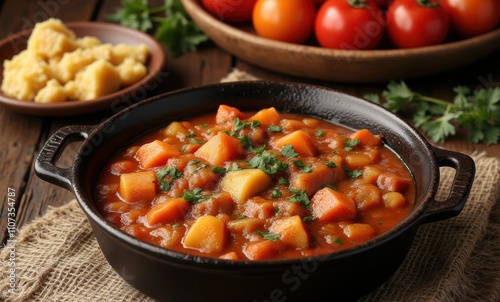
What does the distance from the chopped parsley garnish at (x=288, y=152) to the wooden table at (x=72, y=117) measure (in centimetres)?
145

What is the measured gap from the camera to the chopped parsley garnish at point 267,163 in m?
3.33

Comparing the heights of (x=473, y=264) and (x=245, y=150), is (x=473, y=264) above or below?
below

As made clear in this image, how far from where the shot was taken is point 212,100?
406cm

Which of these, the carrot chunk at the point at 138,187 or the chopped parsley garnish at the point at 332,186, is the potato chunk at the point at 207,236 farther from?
the chopped parsley garnish at the point at 332,186

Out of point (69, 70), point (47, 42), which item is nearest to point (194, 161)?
point (69, 70)

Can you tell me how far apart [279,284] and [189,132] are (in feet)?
4.31

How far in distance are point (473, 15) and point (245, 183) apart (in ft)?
8.88

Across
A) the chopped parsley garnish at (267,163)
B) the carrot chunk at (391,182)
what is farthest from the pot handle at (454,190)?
the chopped parsley garnish at (267,163)

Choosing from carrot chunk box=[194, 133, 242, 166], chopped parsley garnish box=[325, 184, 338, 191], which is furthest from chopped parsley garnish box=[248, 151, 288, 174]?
chopped parsley garnish box=[325, 184, 338, 191]

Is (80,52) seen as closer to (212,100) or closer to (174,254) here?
(212,100)

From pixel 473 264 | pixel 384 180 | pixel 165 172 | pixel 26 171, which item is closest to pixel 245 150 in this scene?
pixel 165 172

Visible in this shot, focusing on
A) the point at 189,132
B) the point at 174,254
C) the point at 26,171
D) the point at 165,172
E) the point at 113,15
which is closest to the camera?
the point at 174,254

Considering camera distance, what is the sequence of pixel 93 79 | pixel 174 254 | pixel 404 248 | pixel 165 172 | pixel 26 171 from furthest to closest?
pixel 93 79, pixel 26 171, pixel 165 172, pixel 404 248, pixel 174 254

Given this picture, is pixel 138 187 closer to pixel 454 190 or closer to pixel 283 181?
pixel 283 181
